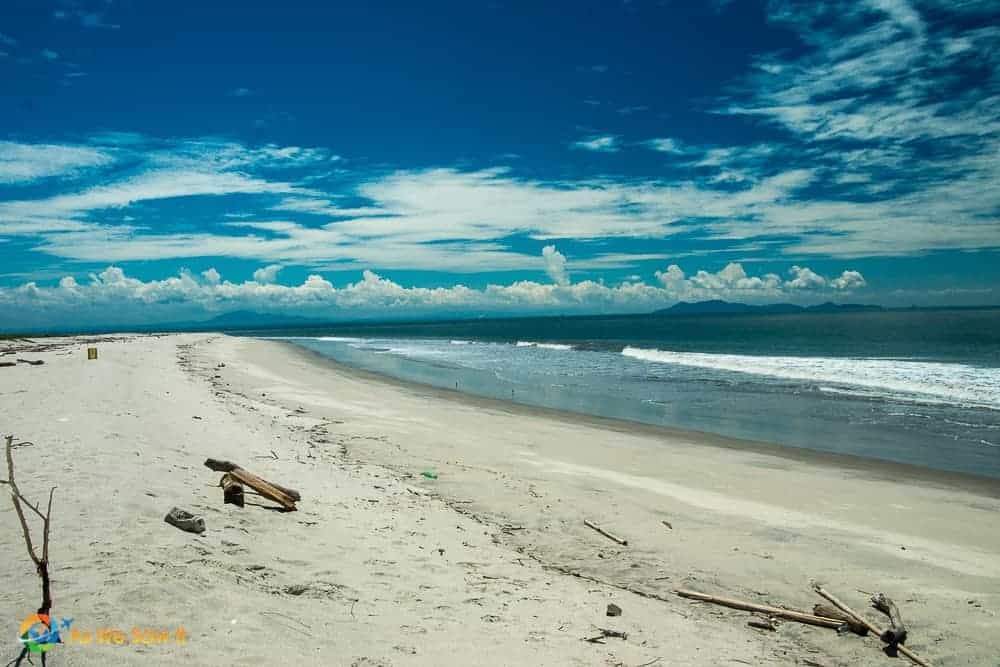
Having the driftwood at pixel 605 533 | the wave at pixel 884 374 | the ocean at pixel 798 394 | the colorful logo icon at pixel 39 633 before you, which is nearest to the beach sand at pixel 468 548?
the colorful logo icon at pixel 39 633

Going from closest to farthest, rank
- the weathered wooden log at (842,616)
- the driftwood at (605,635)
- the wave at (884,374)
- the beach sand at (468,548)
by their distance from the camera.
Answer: the beach sand at (468,548) < the driftwood at (605,635) < the weathered wooden log at (842,616) < the wave at (884,374)

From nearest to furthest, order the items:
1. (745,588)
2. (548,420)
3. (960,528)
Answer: (745,588)
(960,528)
(548,420)

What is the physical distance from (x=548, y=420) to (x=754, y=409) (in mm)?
8450

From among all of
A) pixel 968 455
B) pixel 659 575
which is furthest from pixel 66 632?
pixel 968 455

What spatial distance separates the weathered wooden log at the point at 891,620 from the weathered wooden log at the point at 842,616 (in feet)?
0.61

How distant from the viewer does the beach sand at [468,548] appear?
5000 millimetres

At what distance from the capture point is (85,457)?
8742mm

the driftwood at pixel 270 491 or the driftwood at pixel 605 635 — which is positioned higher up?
the driftwood at pixel 270 491

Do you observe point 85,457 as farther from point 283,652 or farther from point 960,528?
point 960,528

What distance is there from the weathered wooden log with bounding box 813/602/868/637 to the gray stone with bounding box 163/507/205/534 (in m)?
6.75

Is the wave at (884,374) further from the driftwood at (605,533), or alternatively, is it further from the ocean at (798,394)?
the driftwood at (605,533)

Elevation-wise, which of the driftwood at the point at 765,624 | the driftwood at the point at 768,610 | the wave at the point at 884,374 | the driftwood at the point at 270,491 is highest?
the driftwood at the point at 270,491

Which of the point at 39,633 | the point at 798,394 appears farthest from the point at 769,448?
the point at 39,633

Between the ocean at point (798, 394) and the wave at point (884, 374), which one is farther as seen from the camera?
the wave at point (884, 374)
